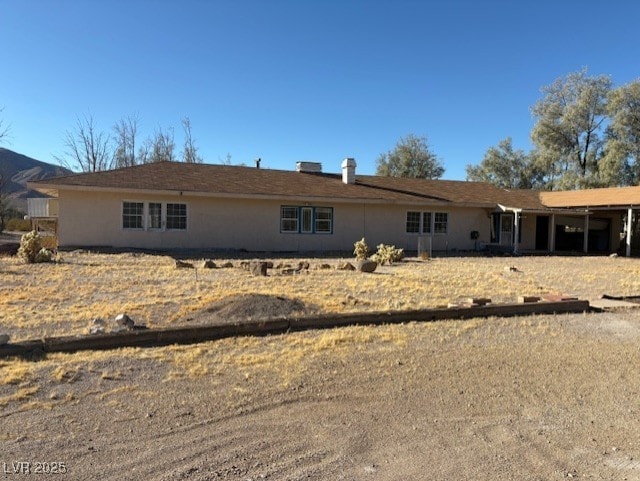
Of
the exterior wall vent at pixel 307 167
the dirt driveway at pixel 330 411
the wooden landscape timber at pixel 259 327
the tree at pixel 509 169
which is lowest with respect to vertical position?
the dirt driveway at pixel 330 411

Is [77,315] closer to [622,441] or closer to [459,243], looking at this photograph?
[622,441]

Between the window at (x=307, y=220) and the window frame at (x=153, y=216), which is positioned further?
the window at (x=307, y=220)

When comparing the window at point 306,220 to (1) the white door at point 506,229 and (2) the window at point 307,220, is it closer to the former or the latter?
(2) the window at point 307,220

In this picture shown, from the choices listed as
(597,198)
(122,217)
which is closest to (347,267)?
(122,217)

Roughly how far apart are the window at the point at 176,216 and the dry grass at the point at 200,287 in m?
3.27

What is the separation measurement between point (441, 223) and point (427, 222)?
2.46 ft

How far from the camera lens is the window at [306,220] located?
21.0m

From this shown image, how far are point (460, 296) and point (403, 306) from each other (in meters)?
1.93

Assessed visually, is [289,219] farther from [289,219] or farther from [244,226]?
[244,226]

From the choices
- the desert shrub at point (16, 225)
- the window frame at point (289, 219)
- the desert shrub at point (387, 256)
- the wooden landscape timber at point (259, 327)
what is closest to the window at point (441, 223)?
the window frame at point (289, 219)

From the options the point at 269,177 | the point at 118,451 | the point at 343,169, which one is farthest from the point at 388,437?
the point at 343,169

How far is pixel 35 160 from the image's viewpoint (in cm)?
11569

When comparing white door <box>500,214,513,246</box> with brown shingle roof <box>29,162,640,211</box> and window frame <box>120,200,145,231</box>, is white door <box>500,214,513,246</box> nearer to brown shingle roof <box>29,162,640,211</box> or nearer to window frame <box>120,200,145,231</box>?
brown shingle roof <box>29,162,640,211</box>

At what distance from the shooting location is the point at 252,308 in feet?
24.5
